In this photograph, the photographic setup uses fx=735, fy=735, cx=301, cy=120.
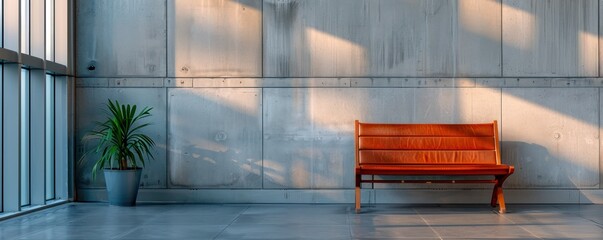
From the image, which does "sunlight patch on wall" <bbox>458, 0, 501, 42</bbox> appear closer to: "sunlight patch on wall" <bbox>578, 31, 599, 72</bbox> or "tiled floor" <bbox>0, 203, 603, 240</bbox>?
"sunlight patch on wall" <bbox>578, 31, 599, 72</bbox>

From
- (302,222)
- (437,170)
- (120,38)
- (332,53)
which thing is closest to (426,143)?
(437,170)

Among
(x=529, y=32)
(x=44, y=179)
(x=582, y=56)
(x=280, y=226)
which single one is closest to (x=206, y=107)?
(x=44, y=179)

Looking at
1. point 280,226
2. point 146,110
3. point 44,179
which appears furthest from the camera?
point 146,110

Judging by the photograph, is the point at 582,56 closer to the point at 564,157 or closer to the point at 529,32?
the point at 529,32

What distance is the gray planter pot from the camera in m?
7.18

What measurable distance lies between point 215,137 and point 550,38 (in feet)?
11.9

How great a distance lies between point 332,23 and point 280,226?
2670 mm

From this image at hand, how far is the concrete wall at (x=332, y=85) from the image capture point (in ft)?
24.9

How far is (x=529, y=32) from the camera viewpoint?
7.62 m

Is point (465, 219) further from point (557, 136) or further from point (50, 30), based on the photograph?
point (50, 30)

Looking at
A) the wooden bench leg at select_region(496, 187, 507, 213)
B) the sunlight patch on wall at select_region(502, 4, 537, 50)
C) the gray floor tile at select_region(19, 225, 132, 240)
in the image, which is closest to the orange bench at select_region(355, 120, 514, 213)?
the wooden bench leg at select_region(496, 187, 507, 213)

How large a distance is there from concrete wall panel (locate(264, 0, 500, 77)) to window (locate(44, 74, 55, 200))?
87.3 inches

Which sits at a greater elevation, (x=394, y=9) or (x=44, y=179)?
(x=394, y=9)

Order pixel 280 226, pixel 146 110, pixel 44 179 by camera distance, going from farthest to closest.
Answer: pixel 146 110, pixel 44 179, pixel 280 226
